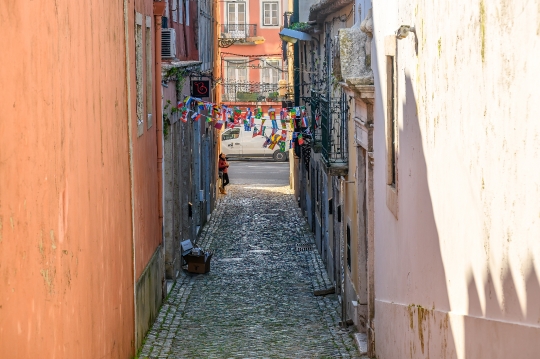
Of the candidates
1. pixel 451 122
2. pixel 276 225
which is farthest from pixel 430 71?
pixel 276 225

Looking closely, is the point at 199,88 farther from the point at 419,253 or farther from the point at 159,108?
the point at 419,253

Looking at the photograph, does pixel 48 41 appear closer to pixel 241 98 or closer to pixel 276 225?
pixel 276 225

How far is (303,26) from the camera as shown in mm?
23703

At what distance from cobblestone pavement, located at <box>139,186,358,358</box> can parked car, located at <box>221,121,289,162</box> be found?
18906mm

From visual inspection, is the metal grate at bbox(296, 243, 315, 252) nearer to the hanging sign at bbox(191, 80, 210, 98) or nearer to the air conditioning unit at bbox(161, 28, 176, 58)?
the hanging sign at bbox(191, 80, 210, 98)

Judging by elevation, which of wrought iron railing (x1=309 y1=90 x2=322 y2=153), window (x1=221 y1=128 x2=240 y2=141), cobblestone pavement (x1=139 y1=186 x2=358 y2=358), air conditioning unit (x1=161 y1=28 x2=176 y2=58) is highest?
air conditioning unit (x1=161 y1=28 x2=176 y2=58)

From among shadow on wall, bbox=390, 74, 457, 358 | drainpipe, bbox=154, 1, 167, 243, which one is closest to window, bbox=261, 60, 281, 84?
drainpipe, bbox=154, 1, 167, 243

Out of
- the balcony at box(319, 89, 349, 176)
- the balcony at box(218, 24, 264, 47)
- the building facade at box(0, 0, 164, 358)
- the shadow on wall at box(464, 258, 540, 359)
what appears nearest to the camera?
the shadow on wall at box(464, 258, 540, 359)

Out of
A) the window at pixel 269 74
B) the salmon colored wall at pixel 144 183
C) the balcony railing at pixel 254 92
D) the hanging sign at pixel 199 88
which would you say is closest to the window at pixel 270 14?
the window at pixel 269 74

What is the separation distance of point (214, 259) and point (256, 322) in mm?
6434

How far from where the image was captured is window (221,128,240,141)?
1758 inches

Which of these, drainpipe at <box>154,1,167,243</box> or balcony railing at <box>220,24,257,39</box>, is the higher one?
balcony railing at <box>220,24,257,39</box>

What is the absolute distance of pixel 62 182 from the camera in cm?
729

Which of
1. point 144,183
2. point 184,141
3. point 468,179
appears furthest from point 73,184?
point 184,141
